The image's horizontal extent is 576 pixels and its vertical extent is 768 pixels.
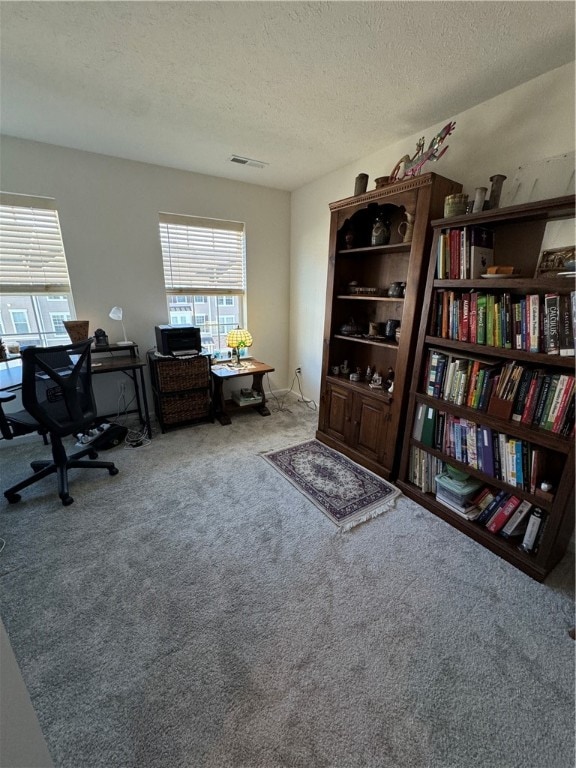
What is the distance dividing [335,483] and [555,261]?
183cm

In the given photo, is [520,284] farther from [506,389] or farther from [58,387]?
[58,387]

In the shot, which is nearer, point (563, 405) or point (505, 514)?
point (563, 405)

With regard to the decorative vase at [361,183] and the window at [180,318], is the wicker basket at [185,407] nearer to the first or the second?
the window at [180,318]

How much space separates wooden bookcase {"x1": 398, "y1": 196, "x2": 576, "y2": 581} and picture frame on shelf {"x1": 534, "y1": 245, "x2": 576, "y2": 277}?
0.09m

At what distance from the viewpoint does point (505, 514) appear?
1.70 metres

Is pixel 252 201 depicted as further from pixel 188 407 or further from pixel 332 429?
pixel 332 429

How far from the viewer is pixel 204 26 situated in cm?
131

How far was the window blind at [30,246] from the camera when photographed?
2490 millimetres

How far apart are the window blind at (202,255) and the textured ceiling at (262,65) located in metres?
0.84

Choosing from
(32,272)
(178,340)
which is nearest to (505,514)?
(178,340)

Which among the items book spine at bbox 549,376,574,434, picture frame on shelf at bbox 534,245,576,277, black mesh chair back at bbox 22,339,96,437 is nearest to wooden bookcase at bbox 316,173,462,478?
picture frame on shelf at bbox 534,245,576,277

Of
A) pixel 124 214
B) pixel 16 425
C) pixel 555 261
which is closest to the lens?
pixel 555 261

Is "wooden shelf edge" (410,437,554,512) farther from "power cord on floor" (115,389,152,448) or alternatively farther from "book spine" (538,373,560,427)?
"power cord on floor" (115,389,152,448)

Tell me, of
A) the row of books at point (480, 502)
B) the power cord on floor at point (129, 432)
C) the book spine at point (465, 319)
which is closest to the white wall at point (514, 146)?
the book spine at point (465, 319)
